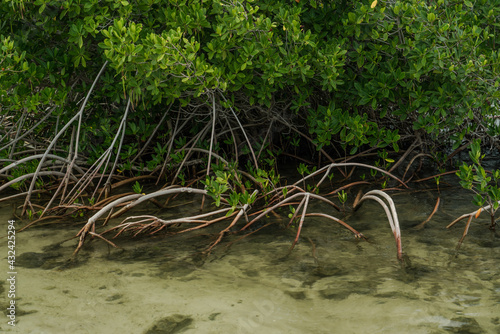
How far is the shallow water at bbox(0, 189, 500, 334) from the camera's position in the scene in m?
2.42

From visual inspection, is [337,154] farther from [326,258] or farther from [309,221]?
[326,258]

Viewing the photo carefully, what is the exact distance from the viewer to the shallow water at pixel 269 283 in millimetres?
2424

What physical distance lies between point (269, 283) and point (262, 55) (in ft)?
5.06

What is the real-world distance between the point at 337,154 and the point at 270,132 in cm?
83

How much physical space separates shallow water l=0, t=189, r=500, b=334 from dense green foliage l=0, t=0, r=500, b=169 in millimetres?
883

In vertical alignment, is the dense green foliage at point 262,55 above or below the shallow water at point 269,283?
above

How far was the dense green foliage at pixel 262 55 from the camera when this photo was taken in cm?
349

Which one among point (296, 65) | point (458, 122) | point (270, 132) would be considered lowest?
point (270, 132)

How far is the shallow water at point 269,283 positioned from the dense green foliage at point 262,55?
0.88 m

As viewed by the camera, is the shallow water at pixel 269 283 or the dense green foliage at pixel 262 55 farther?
the dense green foliage at pixel 262 55

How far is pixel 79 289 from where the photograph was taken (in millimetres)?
2797

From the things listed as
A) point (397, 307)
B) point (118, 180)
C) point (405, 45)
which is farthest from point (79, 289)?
point (405, 45)

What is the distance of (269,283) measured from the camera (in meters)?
2.81

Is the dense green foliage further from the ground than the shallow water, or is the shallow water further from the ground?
the dense green foliage
